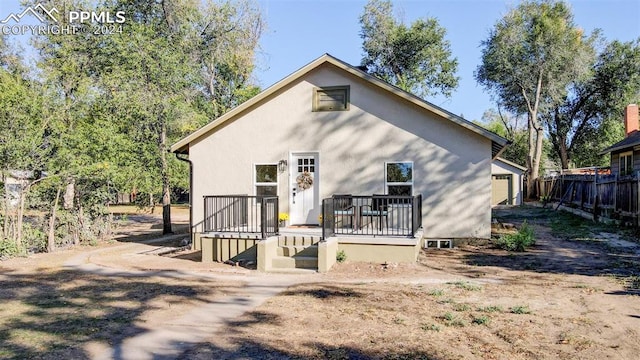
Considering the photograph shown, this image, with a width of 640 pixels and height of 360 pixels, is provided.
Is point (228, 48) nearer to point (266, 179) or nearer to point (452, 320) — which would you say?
point (266, 179)

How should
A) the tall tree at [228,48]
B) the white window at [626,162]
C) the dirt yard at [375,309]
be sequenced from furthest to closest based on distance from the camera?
the tall tree at [228,48] < the white window at [626,162] < the dirt yard at [375,309]

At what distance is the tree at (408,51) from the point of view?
35625mm

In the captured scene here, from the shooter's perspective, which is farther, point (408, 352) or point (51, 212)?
point (51, 212)

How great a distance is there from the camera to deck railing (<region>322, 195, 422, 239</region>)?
33.2 feet

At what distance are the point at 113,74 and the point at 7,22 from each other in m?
8.12

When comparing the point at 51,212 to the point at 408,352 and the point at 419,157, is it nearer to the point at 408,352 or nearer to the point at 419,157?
the point at 419,157

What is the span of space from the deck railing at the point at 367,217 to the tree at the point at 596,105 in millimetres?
Answer: 26856

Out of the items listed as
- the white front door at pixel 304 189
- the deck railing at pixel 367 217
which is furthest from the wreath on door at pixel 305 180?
the deck railing at pixel 367 217

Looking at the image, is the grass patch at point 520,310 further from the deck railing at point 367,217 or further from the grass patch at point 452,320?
the deck railing at point 367,217

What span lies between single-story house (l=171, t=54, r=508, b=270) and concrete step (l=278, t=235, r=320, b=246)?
452 millimetres

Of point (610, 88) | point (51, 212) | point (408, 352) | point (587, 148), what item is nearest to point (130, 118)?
point (51, 212)

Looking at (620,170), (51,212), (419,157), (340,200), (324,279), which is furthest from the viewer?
(620,170)

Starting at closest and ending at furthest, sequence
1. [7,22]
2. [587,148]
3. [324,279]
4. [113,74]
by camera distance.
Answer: [324,279]
[113,74]
[7,22]
[587,148]

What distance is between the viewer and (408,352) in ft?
15.1
